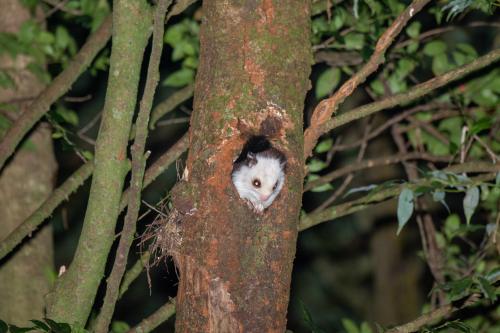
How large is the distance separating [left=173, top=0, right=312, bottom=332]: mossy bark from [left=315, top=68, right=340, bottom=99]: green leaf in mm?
1259

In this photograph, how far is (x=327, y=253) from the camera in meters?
11.5

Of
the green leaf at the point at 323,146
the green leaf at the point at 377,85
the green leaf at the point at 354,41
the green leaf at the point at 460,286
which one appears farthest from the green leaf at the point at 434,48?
the green leaf at the point at 460,286

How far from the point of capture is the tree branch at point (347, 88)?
119 inches

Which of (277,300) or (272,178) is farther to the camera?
(272,178)

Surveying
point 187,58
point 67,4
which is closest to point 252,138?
point 187,58

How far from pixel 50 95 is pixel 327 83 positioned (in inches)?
64.3

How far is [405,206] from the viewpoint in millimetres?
2941

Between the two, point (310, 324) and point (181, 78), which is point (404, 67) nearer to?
point (181, 78)

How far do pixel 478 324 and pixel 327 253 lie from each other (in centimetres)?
720

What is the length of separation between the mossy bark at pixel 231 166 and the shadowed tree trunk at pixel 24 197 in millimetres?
1997

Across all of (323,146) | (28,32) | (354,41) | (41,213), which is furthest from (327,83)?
(28,32)

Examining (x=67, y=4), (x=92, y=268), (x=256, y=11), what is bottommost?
(x=92, y=268)

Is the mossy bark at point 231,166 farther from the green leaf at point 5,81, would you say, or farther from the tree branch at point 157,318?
the green leaf at point 5,81

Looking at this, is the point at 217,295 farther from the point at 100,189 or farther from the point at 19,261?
the point at 19,261
